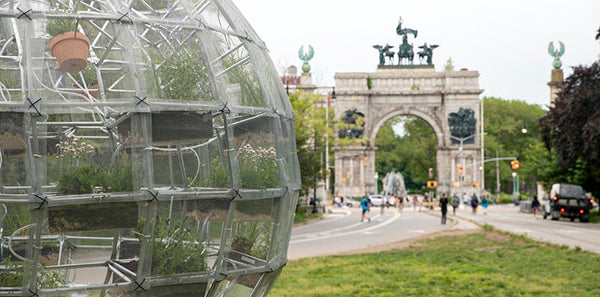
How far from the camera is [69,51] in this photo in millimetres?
4531

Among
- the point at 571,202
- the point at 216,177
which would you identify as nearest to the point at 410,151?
the point at 571,202

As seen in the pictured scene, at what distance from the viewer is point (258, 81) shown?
545 cm

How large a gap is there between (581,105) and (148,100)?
97.7 ft

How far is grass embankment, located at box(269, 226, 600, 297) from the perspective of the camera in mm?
11336

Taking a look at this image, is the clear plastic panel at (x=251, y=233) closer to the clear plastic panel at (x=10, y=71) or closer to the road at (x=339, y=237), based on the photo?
the clear plastic panel at (x=10, y=71)

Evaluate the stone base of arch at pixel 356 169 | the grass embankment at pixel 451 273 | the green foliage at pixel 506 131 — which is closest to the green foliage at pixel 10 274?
the grass embankment at pixel 451 273

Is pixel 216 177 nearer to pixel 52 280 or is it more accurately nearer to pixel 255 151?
pixel 255 151

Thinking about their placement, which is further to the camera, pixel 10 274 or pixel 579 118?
pixel 579 118

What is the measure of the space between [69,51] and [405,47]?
78110mm

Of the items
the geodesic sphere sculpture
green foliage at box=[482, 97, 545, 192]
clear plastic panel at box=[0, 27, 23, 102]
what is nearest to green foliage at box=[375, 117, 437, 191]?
green foliage at box=[482, 97, 545, 192]

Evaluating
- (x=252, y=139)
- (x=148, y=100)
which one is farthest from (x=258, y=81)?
(x=148, y=100)

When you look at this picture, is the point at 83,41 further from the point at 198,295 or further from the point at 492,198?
the point at 492,198

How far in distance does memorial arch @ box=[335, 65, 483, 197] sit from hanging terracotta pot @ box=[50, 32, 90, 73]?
70114 mm

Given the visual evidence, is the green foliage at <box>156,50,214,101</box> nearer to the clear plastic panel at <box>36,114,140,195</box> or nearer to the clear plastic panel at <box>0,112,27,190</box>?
the clear plastic panel at <box>36,114,140,195</box>
